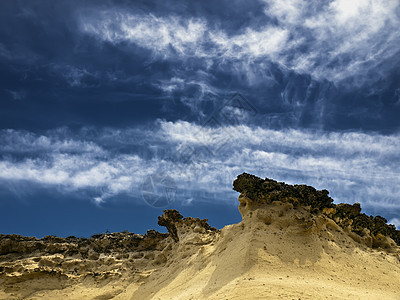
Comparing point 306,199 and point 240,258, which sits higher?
point 306,199

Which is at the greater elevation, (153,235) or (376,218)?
(153,235)

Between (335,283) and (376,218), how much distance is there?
860 cm

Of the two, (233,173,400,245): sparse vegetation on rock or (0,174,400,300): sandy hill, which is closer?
(0,174,400,300): sandy hill

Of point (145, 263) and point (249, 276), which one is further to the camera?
point (145, 263)

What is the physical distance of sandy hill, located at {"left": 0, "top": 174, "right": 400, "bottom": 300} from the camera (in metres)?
12.8

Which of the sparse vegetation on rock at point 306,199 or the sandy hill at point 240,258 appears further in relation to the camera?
the sparse vegetation on rock at point 306,199

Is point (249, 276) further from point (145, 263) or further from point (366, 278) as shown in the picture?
point (145, 263)

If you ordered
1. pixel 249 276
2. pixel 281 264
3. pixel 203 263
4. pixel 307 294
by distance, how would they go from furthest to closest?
pixel 203 263, pixel 281 264, pixel 249 276, pixel 307 294

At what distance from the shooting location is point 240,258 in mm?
13891

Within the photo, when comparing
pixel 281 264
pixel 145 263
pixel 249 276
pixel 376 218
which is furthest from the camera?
pixel 145 263

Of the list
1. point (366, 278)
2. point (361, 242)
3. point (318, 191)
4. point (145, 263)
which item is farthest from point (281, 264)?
point (145, 263)

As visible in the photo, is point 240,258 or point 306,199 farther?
point 306,199

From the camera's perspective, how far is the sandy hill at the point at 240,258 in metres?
12.8

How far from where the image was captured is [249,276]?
1240cm
